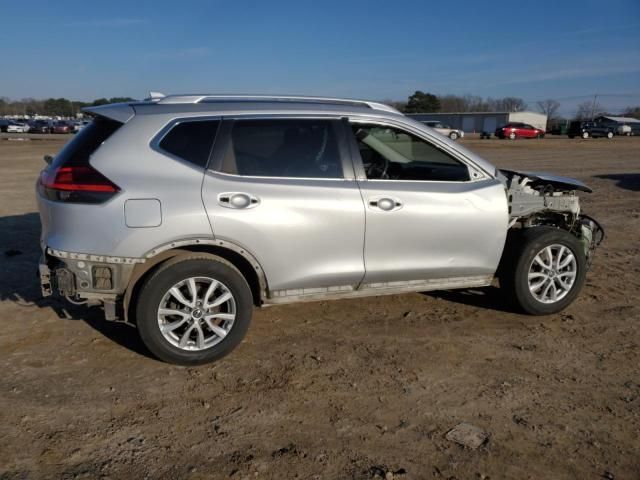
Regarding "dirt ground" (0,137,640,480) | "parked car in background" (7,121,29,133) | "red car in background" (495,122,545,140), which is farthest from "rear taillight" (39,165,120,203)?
"parked car in background" (7,121,29,133)

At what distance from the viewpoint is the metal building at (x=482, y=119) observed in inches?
3314

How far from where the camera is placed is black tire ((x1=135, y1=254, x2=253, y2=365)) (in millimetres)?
3752

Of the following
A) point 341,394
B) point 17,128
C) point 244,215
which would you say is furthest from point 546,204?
point 17,128

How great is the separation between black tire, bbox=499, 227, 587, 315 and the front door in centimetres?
24

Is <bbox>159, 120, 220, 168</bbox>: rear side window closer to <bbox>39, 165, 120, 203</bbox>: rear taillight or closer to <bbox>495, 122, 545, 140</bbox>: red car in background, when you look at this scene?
<bbox>39, 165, 120, 203</bbox>: rear taillight

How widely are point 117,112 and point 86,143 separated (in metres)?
0.31

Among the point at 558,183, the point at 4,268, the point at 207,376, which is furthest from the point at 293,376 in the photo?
the point at 4,268

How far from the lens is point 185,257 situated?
382 cm

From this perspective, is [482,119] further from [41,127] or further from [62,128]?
[41,127]

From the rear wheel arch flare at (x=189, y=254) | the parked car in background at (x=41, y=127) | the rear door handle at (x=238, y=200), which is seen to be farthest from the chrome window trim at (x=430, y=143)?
Result: the parked car in background at (x=41, y=127)

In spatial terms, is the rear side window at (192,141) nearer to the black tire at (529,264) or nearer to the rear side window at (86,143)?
the rear side window at (86,143)

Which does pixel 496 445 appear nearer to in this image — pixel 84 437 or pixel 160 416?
pixel 160 416

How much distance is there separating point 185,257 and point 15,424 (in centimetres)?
143

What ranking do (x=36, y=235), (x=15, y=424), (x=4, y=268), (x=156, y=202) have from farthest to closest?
(x=36, y=235)
(x=4, y=268)
(x=156, y=202)
(x=15, y=424)
